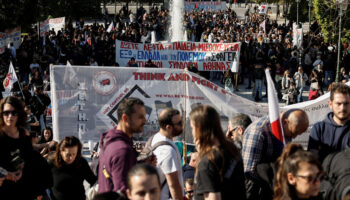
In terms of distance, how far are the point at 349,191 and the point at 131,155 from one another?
5.09 feet

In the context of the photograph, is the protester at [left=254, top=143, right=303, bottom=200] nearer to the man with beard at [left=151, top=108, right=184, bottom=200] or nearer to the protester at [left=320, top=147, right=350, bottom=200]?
the protester at [left=320, top=147, right=350, bottom=200]

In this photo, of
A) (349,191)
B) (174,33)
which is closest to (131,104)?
(349,191)

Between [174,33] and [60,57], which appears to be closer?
[60,57]

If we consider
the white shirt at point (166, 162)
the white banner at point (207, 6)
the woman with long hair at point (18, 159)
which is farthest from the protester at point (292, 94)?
the white banner at point (207, 6)

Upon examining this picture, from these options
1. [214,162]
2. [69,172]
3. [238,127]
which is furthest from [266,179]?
[69,172]

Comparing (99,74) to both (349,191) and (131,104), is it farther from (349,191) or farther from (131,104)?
(349,191)

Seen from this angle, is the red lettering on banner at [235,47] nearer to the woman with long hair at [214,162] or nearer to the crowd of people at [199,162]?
the crowd of people at [199,162]

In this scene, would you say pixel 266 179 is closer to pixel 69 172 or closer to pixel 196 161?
pixel 196 161

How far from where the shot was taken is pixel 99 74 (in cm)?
791

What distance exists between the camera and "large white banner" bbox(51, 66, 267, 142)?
7910mm

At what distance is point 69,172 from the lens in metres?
5.28

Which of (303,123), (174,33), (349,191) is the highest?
(174,33)

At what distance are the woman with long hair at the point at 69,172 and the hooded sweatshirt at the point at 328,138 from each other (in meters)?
2.13

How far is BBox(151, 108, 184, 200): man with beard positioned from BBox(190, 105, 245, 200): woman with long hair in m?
0.43
